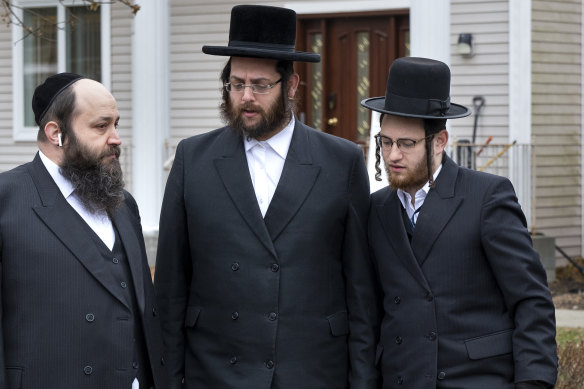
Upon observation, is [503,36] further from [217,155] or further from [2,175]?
[2,175]

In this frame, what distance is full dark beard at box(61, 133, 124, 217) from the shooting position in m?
3.74

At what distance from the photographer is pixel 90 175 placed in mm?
3773

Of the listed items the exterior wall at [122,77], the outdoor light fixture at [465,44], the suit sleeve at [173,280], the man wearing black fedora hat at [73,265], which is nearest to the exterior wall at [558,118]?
the outdoor light fixture at [465,44]

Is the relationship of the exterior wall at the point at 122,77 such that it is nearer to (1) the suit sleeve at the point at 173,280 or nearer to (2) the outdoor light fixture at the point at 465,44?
(2) the outdoor light fixture at the point at 465,44

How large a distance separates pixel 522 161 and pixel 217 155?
27.1 ft

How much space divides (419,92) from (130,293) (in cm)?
146

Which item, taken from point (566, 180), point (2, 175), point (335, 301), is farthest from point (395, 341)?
point (566, 180)

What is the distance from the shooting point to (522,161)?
1183 cm

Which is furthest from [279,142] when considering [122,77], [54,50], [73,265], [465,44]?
[54,50]

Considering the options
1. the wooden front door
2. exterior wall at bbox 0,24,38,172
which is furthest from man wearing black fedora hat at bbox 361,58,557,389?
exterior wall at bbox 0,24,38,172

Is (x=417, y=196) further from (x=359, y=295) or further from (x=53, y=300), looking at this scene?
(x=53, y=300)

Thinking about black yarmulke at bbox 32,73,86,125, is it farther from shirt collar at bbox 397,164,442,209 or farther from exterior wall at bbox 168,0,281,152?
exterior wall at bbox 168,0,281,152

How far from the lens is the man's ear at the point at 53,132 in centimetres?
374

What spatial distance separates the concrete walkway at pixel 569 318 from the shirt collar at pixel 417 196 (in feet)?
17.1
